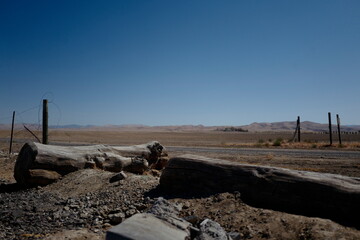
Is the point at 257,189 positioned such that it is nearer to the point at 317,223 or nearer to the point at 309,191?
the point at 309,191

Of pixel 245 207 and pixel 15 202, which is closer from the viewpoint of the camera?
pixel 245 207

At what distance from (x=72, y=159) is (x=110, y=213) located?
3.17 meters

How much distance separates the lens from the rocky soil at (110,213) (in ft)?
12.9

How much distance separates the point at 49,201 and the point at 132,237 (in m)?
3.69

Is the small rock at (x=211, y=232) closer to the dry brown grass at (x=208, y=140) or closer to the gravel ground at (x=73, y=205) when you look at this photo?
the gravel ground at (x=73, y=205)

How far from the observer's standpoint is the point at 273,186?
4723 mm

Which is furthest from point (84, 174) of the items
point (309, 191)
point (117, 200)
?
point (309, 191)

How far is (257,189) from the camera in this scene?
4.86 meters

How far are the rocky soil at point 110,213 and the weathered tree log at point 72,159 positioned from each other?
19.1 inches

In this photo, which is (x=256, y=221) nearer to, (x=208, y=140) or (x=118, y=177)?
(x=118, y=177)

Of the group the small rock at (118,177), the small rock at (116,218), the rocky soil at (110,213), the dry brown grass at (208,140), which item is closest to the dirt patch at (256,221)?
the rocky soil at (110,213)

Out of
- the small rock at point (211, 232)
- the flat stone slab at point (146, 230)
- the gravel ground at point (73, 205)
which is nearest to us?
the flat stone slab at point (146, 230)

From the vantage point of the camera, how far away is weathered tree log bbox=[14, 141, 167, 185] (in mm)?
7086

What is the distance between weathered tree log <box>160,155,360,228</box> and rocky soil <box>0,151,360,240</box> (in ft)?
0.78
